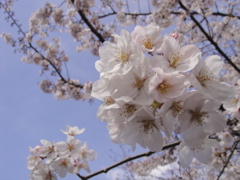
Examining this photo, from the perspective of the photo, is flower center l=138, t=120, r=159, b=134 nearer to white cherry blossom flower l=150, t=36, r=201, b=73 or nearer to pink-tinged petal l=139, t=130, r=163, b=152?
pink-tinged petal l=139, t=130, r=163, b=152

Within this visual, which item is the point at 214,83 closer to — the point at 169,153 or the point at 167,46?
the point at 167,46

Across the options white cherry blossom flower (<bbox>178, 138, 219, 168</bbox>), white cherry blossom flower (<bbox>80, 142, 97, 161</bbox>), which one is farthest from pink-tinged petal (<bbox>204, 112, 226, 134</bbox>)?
Answer: white cherry blossom flower (<bbox>80, 142, 97, 161</bbox>)

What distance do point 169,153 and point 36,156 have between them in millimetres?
3904

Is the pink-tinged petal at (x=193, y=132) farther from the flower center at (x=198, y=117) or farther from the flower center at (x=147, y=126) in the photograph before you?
the flower center at (x=147, y=126)

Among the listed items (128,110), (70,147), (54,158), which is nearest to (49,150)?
(54,158)

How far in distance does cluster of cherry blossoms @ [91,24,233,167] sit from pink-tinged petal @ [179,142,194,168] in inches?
7.6

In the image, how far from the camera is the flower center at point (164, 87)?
1028 millimetres

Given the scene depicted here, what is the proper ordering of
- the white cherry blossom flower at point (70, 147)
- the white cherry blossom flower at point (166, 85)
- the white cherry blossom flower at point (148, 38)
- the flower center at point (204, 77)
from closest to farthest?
the white cherry blossom flower at point (166, 85)
the flower center at point (204, 77)
the white cherry blossom flower at point (148, 38)
the white cherry blossom flower at point (70, 147)

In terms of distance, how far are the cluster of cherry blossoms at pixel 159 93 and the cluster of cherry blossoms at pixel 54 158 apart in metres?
1.68

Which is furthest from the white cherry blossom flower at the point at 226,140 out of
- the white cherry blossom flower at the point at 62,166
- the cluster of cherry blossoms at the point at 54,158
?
the white cherry blossom flower at the point at 62,166

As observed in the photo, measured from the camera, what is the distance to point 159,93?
1054 mm

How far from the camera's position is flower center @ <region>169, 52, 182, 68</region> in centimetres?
113

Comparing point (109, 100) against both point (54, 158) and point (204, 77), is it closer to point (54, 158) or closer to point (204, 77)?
point (204, 77)

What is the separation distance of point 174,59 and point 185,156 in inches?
23.3
